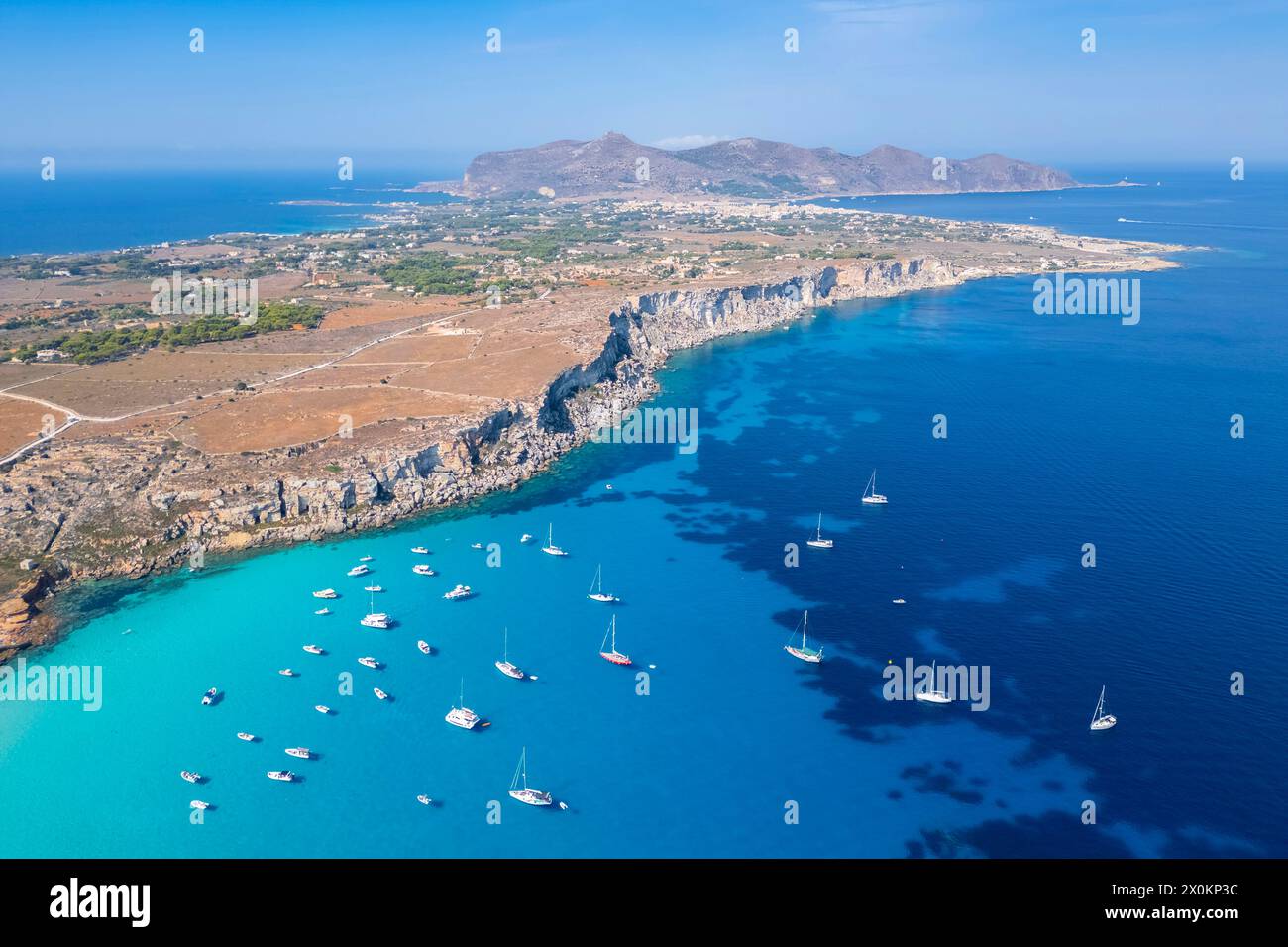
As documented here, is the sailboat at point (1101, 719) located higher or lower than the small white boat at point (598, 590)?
lower

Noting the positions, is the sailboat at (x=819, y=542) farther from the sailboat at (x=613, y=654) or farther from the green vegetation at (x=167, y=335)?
the green vegetation at (x=167, y=335)

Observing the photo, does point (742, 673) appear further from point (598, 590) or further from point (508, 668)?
point (508, 668)

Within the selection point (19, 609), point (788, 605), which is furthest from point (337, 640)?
point (788, 605)

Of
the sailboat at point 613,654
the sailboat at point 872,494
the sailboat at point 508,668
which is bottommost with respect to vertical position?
the sailboat at point 508,668

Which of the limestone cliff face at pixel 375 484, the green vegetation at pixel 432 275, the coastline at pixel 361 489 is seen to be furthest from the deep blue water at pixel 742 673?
the green vegetation at pixel 432 275

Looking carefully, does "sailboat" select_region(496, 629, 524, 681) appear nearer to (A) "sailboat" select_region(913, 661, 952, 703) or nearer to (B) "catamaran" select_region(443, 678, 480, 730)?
(B) "catamaran" select_region(443, 678, 480, 730)

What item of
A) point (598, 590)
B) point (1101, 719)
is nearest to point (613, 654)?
point (598, 590)
